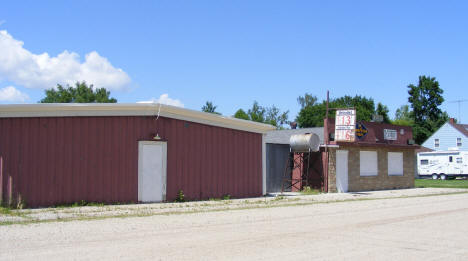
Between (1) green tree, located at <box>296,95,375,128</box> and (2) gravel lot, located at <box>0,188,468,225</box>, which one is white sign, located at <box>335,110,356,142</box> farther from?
(1) green tree, located at <box>296,95,375,128</box>

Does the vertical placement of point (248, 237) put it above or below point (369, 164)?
below

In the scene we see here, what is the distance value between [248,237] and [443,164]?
39973mm

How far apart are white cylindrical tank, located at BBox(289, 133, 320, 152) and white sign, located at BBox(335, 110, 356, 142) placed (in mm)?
1169

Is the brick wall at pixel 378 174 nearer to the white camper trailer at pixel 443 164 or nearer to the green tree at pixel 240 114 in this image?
the white camper trailer at pixel 443 164

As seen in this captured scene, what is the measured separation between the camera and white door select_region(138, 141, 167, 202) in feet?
55.1

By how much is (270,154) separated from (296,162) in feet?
5.93

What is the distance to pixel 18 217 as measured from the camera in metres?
Answer: 12.7

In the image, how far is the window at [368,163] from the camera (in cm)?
2581

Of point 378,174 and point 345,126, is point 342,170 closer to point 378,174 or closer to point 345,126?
point 345,126

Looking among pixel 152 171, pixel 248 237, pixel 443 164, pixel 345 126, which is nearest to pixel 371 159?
pixel 345 126

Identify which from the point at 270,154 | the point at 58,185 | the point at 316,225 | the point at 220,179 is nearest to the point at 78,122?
the point at 58,185

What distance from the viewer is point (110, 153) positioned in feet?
53.4

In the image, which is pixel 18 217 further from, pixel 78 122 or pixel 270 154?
pixel 270 154

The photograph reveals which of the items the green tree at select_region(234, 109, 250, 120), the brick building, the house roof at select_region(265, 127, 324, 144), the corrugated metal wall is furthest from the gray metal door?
the green tree at select_region(234, 109, 250, 120)
